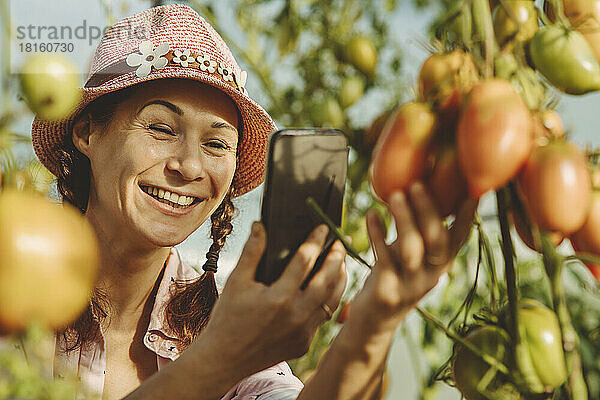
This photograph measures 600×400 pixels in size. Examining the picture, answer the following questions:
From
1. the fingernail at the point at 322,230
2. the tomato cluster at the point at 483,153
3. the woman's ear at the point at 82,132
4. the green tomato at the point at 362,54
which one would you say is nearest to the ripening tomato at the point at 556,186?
the tomato cluster at the point at 483,153

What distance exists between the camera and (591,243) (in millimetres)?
249

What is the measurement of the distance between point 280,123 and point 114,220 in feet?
1.36

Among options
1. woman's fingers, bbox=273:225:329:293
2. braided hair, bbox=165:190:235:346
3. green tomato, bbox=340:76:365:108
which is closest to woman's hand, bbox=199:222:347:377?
woman's fingers, bbox=273:225:329:293

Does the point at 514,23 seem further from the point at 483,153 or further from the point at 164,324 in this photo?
the point at 164,324

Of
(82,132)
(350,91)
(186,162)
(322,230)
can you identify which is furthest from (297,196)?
(350,91)

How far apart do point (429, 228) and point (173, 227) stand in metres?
0.34

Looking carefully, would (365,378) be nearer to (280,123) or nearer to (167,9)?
(167,9)

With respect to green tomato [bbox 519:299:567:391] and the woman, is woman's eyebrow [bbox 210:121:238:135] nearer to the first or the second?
the woman

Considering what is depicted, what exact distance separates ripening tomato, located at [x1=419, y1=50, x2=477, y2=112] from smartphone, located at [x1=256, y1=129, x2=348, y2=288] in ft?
0.24

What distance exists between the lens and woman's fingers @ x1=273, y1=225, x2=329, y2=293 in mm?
310

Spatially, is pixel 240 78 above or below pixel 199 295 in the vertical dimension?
above

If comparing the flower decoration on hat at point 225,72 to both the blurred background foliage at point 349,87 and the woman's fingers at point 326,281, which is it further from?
the woman's fingers at point 326,281

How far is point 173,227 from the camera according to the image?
545 mm

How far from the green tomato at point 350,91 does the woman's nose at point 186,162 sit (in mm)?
316
